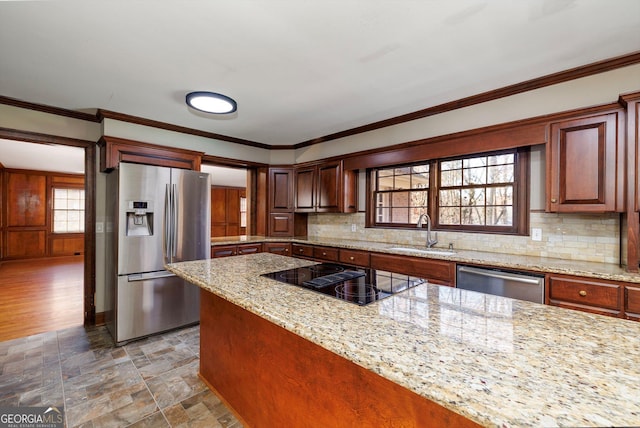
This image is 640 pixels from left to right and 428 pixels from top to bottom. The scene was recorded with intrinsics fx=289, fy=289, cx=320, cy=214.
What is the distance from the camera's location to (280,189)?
4.72m

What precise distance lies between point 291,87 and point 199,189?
158cm

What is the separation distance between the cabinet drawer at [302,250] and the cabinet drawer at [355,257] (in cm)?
61

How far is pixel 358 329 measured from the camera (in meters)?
0.95

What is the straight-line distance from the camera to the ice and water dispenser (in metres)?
2.92

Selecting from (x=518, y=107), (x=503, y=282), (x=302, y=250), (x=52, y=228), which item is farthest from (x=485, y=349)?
(x=52, y=228)

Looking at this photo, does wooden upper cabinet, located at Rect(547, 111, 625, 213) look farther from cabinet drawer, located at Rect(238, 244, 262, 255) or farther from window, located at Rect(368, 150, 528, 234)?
cabinet drawer, located at Rect(238, 244, 262, 255)

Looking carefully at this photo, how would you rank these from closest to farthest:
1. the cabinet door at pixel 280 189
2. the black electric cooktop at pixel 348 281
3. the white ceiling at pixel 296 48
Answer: the black electric cooktop at pixel 348 281, the white ceiling at pixel 296 48, the cabinet door at pixel 280 189

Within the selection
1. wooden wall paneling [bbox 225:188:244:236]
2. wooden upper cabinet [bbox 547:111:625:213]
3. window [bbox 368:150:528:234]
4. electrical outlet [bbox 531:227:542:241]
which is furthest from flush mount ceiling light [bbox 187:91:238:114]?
wooden wall paneling [bbox 225:188:244:236]

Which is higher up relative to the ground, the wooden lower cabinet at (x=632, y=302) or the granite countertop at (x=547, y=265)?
the granite countertop at (x=547, y=265)

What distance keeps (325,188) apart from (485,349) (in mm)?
3513

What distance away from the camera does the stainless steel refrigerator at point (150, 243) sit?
288cm

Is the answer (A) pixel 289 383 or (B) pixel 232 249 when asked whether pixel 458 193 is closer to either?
(A) pixel 289 383

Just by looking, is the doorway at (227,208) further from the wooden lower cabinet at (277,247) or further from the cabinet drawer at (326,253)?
the cabinet drawer at (326,253)

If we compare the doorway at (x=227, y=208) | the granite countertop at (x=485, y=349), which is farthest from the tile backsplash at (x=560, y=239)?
the doorway at (x=227, y=208)
